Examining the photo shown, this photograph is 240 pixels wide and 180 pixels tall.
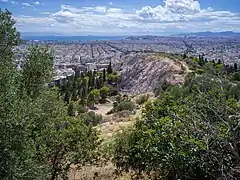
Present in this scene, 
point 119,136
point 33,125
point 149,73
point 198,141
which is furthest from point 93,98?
point 198,141

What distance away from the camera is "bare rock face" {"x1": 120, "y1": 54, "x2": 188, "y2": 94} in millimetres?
61156

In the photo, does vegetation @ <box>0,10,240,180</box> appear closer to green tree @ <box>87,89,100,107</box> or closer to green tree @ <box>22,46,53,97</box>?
green tree @ <box>22,46,53,97</box>

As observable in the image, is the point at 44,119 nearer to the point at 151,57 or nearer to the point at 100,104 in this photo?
the point at 100,104

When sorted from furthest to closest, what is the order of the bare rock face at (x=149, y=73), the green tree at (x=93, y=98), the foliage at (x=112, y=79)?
the foliage at (x=112, y=79)
the bare rock face at (x=149, y=73)
the green tree at (x=93, y=98)

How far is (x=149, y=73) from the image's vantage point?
7150cm

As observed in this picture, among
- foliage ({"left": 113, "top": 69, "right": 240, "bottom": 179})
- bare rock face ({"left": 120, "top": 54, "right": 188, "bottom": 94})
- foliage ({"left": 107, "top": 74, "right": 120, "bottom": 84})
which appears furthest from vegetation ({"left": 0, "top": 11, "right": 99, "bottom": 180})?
foliage ({"left": 107, "top": 74, "right": 120, "bottom": 84})

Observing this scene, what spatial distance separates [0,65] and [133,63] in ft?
254

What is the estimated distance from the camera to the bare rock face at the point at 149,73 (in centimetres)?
6116

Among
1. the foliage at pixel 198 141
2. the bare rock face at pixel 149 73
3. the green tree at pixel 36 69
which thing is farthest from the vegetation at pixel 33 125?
the bare rock face at pixel 149 73

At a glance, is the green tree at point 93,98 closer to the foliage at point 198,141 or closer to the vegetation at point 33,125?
the vegetation at point 33,125

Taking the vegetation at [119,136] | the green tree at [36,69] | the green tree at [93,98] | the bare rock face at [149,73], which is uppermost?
the green tree at [36,69]

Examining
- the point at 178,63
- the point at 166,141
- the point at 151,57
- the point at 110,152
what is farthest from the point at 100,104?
the point at 166,141

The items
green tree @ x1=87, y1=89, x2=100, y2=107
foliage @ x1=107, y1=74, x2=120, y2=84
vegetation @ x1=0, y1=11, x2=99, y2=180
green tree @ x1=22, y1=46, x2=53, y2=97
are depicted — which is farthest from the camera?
foliage @ x1=107, y1=74, x2=120, y2=84

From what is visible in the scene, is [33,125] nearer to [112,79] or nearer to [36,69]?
[36,69]
